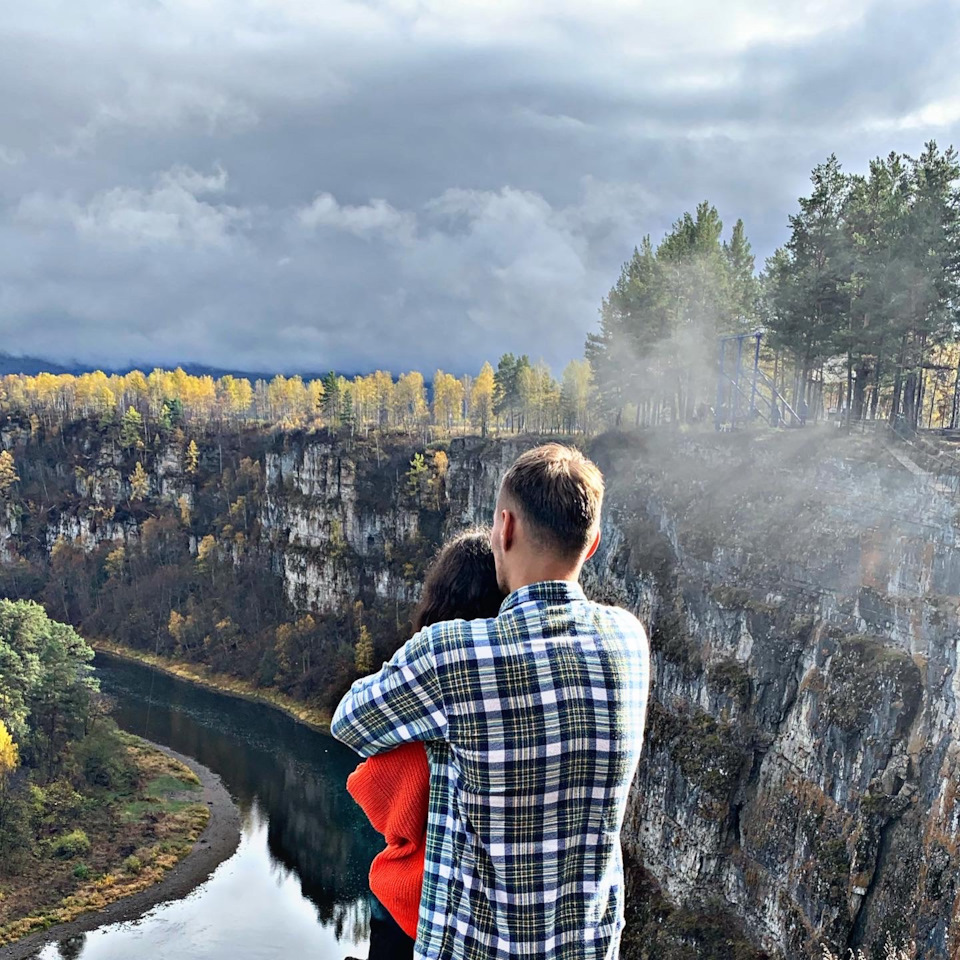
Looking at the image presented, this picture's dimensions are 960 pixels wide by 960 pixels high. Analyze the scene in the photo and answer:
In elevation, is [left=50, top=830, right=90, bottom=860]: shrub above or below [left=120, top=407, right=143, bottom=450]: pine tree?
below

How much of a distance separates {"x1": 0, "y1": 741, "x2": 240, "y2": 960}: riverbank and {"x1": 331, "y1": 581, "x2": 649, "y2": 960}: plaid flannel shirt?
32.5 meters

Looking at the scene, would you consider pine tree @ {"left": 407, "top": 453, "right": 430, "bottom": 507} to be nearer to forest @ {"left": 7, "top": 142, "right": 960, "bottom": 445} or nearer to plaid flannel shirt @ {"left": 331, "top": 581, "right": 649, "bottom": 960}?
forest @ {"left": 7, "top": 142, "right": 960, "bottom": 445}

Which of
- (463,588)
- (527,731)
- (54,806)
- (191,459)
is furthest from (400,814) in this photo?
(191,459)

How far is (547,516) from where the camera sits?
2.78 metres

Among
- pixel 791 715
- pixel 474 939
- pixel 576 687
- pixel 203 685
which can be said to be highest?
pixel 576 687

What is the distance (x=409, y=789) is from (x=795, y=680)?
24.4 m

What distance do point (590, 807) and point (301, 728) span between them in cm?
5267

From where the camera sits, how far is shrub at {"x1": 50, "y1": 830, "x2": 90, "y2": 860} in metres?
34.7

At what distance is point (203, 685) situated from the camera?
61188 mm

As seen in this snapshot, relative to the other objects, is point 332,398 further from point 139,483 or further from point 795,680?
point 795,680

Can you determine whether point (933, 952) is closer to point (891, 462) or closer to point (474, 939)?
point (891, 462)

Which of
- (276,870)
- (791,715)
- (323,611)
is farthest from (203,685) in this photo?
Answer: (791,715)

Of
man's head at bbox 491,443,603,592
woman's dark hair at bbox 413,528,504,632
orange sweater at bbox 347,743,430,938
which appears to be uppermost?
man's head at bbox 491,443,603,592

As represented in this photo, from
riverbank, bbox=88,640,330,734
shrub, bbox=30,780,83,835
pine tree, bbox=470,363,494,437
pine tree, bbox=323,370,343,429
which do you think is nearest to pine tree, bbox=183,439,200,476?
pine tree, bbox=323,370,343,429
